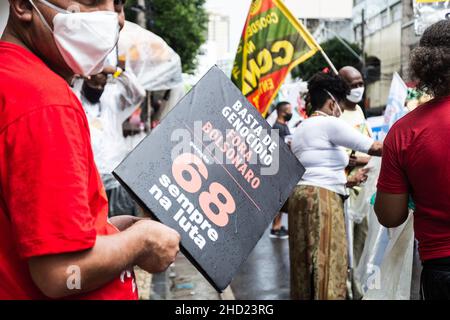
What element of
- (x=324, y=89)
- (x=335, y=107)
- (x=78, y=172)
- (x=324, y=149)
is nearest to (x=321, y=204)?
(x=324, y=149)

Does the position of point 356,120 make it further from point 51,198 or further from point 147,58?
point 51,198

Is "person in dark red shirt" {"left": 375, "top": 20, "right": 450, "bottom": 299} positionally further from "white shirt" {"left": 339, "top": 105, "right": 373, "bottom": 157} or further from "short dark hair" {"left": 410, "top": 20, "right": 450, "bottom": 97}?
"white shirt" {"left": 339, "top": 105, "right": 373, "bottom": 157}

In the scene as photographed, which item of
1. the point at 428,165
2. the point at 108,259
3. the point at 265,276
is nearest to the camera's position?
the point at 108,259

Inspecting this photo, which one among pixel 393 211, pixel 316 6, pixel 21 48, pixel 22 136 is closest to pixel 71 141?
pixel 22 136

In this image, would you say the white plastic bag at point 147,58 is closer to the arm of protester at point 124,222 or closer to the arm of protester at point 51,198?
the arm of protester at point 124,222

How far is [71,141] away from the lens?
126 centimetres

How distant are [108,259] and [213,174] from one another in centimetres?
55

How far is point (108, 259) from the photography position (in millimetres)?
1312

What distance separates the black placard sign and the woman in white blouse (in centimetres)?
213

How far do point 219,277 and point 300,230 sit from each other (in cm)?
263

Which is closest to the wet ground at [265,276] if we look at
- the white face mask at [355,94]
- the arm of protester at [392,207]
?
the white face mask at [355,94]

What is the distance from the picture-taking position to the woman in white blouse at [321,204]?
4.11 metres

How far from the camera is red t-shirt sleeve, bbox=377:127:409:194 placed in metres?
2.29
